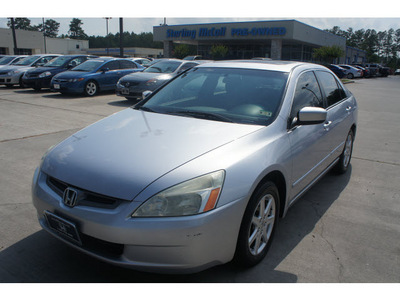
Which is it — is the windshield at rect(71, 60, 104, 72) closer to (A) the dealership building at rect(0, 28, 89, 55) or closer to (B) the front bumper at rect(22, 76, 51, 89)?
(B) the front bumper at rect(22, 76, 51, 89)

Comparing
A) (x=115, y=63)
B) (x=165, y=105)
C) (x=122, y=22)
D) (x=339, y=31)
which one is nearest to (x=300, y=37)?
(x=122, y=22)

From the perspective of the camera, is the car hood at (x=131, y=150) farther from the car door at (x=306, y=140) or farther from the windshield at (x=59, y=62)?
the windshield at (x=59, y=62)

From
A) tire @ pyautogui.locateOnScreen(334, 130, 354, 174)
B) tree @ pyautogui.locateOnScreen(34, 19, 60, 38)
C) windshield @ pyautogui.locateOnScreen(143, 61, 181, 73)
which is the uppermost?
tree @ pyautogui.locateOnScreen(34, 19, 60, 38)

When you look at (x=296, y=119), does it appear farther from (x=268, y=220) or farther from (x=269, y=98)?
(x=268, y=220)

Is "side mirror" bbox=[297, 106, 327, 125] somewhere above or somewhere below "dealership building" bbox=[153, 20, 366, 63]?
below

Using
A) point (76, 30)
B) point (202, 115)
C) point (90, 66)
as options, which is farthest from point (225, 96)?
point (76, 30)

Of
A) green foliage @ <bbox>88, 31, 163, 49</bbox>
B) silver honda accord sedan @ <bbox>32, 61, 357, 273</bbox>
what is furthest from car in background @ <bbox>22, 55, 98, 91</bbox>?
green foliage @ <bbox>88, 31, 163, 49</bbox>

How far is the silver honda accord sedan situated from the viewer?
A: 7.15 feet

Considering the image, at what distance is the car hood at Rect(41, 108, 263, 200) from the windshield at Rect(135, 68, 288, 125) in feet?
0.67

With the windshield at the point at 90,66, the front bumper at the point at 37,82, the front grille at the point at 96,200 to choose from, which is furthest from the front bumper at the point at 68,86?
the front grille at the point at 96,200

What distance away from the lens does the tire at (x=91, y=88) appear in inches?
518

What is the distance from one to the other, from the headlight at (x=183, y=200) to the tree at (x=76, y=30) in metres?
144

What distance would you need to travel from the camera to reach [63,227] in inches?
94.3

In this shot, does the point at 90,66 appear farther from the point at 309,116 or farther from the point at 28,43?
the point at 28,43
